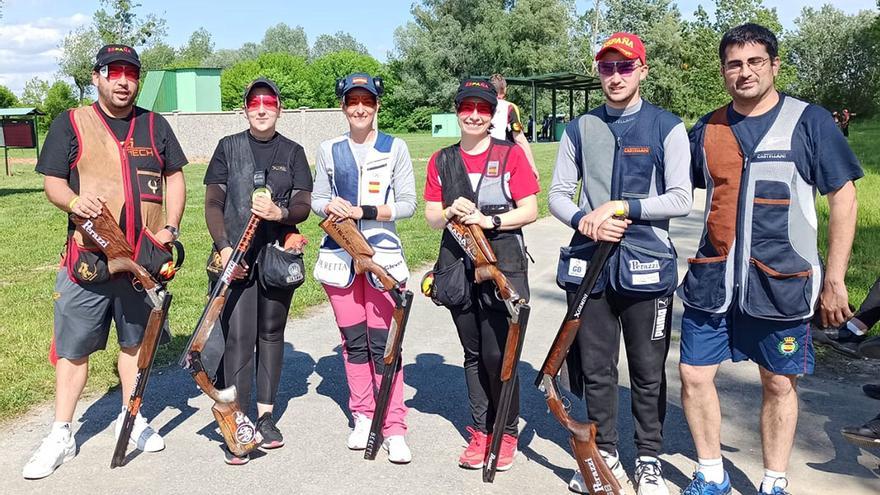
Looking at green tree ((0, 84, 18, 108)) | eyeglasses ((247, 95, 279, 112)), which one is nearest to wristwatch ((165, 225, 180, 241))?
eyeglasses ((247, 95, 279, 112))

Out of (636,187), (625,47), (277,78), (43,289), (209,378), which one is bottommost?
(43,289)

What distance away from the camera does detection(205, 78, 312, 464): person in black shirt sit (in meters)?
4.73

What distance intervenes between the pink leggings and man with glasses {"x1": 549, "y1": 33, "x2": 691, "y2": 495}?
1139mm

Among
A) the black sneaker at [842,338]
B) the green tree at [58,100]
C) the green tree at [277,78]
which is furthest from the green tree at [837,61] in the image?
the black sneaker at [842,338]

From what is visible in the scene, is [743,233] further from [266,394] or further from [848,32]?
[848,32]

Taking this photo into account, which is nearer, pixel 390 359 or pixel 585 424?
pixel 585 424

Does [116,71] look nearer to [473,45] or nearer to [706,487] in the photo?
[706,487]

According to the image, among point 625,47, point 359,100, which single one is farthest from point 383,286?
point 625,47

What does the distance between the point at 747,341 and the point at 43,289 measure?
808cm

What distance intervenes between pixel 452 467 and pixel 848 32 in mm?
81450

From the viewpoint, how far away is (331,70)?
272 feet

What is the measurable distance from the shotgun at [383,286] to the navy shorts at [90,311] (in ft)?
4.08

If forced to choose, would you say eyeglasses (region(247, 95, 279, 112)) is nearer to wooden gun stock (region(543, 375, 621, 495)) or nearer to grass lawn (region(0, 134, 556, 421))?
wooden gun stock (region(543, 375, 621, 495))

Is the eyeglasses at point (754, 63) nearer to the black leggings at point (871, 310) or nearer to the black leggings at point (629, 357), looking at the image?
the black leggings at point (629, 357)
